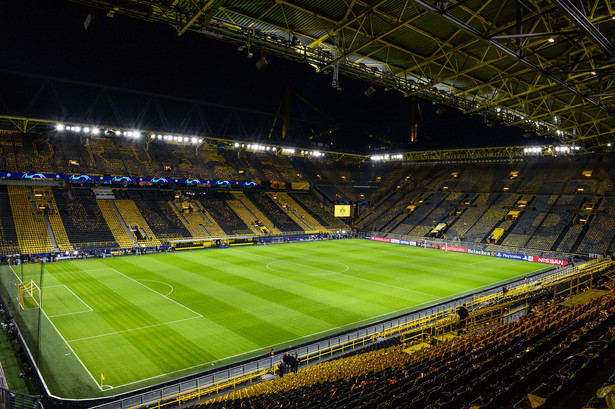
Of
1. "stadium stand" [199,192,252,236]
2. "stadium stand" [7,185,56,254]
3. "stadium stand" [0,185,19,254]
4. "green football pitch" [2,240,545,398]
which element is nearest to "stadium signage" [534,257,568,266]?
"green football pitch" [2,240,545,398]

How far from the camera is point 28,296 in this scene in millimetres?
22781

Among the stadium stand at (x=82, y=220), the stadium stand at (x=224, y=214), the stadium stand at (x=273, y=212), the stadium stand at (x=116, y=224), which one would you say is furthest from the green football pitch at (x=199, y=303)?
the stadium stand at (x=273, y=212)

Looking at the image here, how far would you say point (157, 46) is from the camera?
1291 inches

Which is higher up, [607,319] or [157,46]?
[157,46]

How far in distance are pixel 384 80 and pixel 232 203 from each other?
39.1 meters

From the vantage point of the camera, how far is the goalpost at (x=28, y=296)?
21.7 metres

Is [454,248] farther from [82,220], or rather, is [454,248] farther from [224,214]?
[82,220]

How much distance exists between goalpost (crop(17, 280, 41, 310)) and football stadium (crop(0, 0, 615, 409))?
0.63 feet

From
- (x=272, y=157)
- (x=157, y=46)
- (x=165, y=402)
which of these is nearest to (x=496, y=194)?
(x=272, y=157)

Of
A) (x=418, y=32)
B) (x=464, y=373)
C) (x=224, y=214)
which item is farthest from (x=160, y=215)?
(x=464, y=373)

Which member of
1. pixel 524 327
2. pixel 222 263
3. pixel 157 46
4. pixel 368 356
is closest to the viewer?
pixel 524 327

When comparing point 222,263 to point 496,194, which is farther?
point 496,194

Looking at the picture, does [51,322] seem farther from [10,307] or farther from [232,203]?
[232,203]

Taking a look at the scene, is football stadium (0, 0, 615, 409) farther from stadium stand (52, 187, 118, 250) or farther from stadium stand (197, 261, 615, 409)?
stadium stand (52, 187, 118, 250)
